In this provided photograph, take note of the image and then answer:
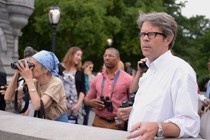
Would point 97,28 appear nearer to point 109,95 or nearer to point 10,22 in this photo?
point 10,22

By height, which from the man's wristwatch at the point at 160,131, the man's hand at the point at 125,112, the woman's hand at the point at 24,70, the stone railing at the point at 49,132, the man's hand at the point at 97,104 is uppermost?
the woman's hand at the point at 24,70

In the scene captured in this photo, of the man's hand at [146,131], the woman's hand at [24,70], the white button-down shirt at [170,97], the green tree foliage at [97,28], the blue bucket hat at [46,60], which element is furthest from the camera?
the green tree foliage at [97,28]

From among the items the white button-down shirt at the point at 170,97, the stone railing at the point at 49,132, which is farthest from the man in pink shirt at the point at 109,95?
the white button-down shirt at the point at 170,97

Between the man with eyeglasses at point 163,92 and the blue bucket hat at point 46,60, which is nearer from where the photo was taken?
the man with eyeglasses at point 163,92

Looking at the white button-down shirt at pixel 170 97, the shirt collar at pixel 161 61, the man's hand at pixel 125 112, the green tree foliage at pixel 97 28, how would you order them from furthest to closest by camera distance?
the green tree foliage at pixel 97 28
the man's hand at pixel 125 112
the shirt collar at pixel 161 61
the white button-down shirt at pixel 170 97

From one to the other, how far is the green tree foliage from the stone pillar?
10.2 m

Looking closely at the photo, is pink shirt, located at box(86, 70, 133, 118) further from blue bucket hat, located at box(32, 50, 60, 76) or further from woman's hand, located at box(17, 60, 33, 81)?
woman's hand, located at box(17, 60, 33, 81)

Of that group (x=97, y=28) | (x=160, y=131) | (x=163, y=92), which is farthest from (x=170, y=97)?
(x=97, y=28)

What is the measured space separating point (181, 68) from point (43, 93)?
71.4 inches

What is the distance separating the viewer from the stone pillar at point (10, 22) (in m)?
14.3

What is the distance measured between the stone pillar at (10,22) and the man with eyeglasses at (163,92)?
40.5 feet

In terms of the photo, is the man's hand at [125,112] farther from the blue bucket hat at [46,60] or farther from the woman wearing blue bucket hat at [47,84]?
the blue bucket hat at [46,60]

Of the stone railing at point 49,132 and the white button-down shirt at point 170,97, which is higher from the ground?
the white button-down shirt at point 170,97

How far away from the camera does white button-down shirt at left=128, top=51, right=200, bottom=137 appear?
196 cm
